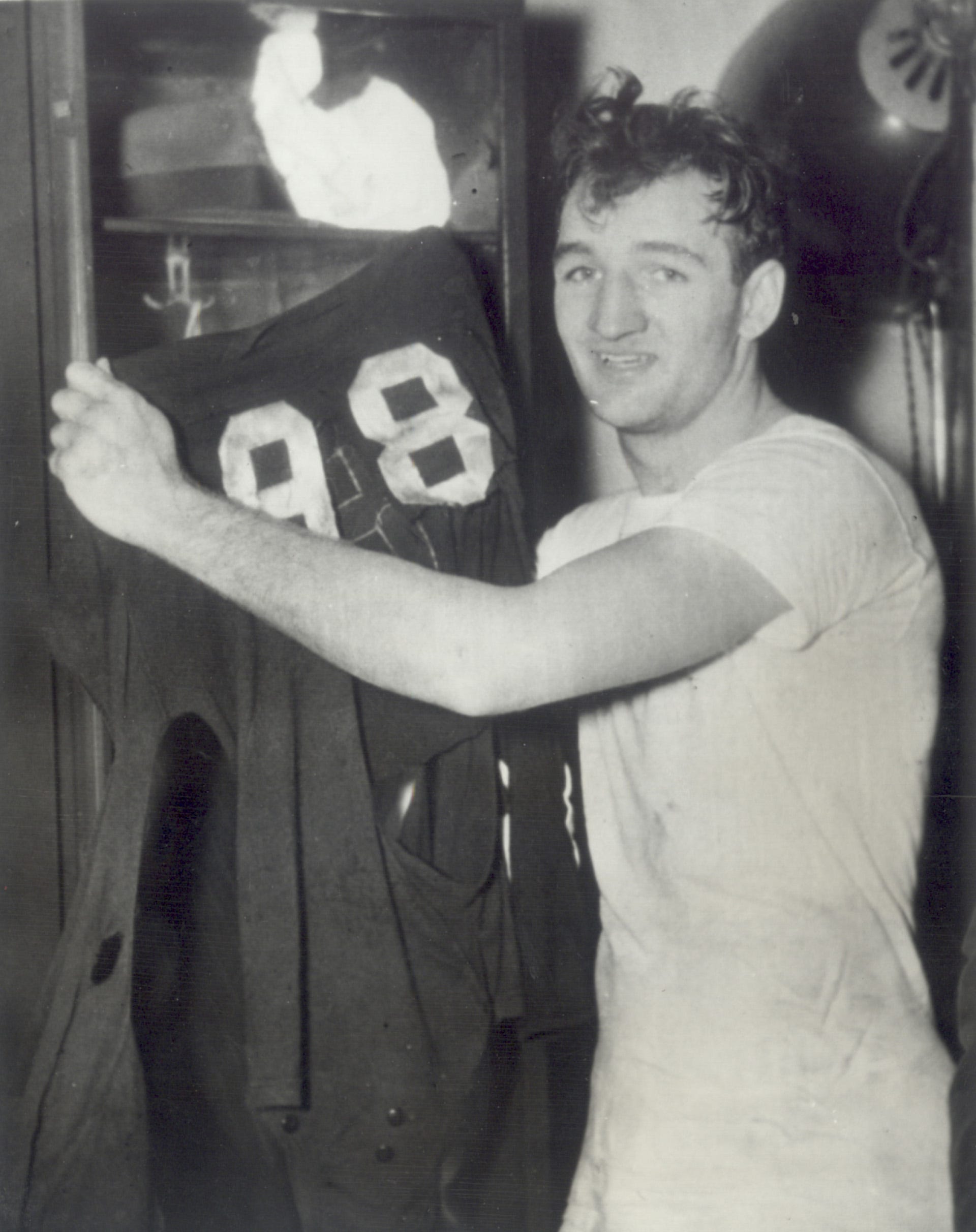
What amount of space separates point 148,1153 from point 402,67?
119 centimetres

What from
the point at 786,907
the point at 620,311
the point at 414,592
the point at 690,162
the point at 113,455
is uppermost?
the point at 690,162

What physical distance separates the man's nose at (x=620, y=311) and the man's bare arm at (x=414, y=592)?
10.9 inches

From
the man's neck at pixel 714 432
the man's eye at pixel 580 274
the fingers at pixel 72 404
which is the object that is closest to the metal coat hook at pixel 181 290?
the fingers at pixel 72 404

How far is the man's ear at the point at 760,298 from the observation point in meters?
1.27

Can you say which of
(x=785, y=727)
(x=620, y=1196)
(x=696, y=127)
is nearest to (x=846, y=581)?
(x=785, y=727)

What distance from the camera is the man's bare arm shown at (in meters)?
0.99

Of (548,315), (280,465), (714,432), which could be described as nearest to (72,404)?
(280,465)

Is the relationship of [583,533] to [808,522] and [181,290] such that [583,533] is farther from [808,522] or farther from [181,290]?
[181,290]

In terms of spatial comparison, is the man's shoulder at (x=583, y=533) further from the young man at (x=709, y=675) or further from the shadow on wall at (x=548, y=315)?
the shadow on wall at (x=548, y=315)

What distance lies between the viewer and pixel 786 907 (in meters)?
1.18

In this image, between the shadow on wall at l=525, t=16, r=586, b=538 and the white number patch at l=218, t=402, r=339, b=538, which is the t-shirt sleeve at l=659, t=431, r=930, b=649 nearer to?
the white number patch at l=218, t=402, r=339, b=538

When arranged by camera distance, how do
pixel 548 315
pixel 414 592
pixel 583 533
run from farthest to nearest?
1. pixel 548 315
2. pixel 583 533
3. pixel 414 592

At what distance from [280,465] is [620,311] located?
1.24 feet

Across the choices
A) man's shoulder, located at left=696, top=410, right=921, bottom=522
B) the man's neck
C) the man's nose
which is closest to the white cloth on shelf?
the man's nose
